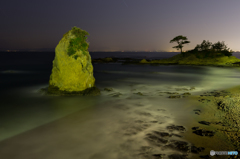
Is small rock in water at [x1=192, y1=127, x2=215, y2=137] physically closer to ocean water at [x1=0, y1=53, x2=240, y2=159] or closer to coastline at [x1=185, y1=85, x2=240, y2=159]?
coastline at [x1=185, y1=85, x2=240, y2=159]

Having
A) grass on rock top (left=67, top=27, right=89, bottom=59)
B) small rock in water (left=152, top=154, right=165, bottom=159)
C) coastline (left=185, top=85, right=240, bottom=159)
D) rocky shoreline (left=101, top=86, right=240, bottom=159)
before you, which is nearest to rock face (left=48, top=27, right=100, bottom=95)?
grass on rock top (left=67, top=27, right=89, bottom=59)

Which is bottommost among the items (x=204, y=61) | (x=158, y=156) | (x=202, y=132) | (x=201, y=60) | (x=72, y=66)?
(x=158, y=156)

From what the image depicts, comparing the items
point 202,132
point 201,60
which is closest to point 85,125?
point 202,132

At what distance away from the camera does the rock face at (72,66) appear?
11562mm

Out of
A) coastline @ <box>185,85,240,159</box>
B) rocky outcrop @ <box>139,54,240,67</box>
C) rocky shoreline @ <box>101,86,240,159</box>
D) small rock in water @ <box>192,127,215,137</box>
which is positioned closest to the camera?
rocky shoreline @ <box>101,86,240,159</box>

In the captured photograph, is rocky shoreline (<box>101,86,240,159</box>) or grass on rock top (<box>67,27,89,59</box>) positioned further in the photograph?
grass on rock top (<box>67,27,89,59</box>)

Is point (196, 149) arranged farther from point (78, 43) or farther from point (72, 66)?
point (78, 43)

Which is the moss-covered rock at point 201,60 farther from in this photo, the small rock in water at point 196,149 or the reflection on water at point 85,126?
the small rock in water at point 196,149

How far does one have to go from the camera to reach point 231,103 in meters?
8.54

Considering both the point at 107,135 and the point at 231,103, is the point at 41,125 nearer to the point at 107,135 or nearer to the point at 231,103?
the point at 107,135

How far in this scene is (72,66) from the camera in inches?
455

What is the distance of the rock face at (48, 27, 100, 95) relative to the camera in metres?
11.6

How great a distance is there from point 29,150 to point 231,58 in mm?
50335

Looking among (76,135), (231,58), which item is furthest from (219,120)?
(231,58)
